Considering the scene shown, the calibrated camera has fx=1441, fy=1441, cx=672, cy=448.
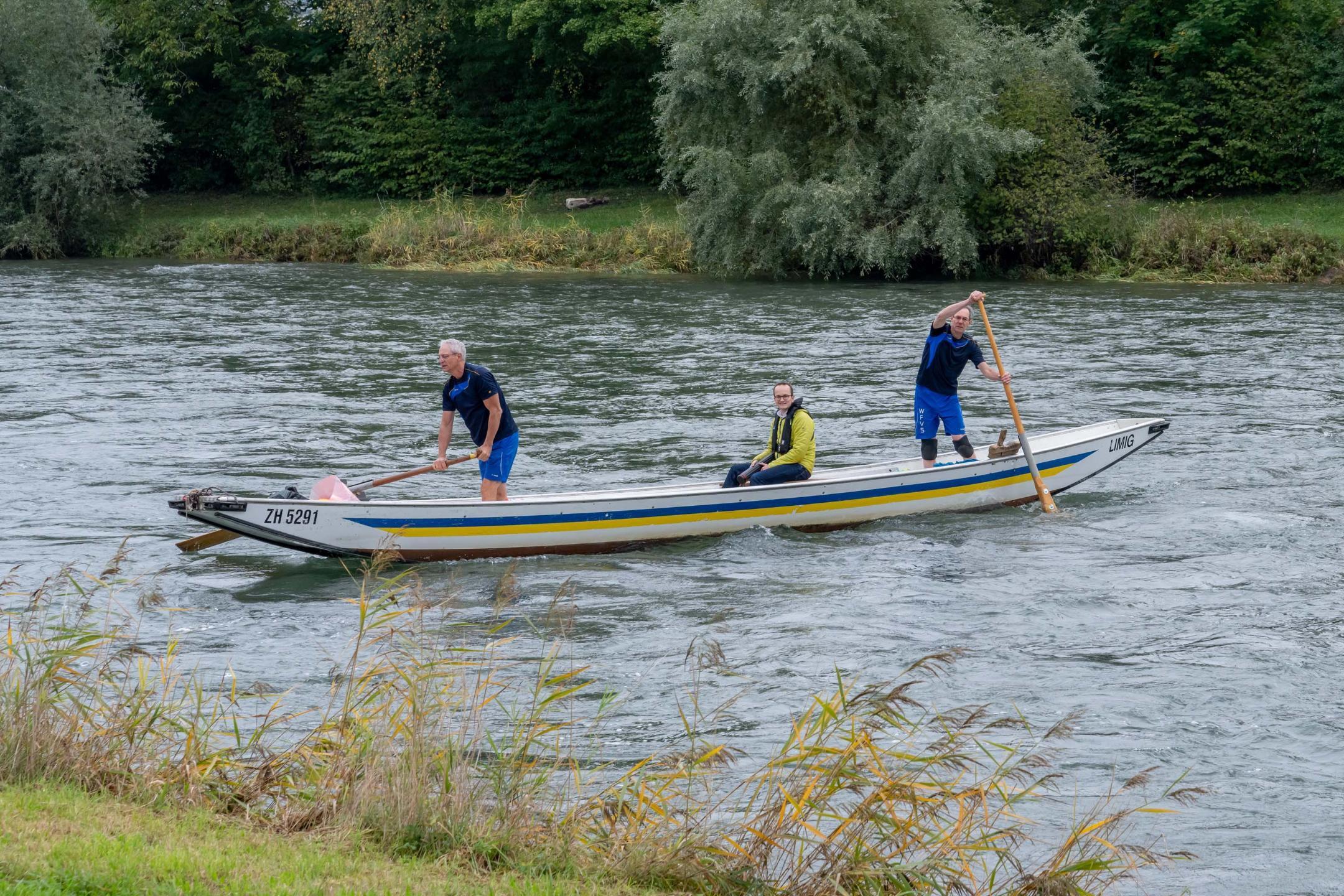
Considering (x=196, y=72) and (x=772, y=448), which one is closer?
(x=772, y=448)

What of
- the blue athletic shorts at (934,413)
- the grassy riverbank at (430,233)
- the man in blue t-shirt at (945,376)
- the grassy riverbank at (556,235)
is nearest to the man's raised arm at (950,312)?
the man in blue t-shirt at (945,376)

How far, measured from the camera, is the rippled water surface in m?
8.67

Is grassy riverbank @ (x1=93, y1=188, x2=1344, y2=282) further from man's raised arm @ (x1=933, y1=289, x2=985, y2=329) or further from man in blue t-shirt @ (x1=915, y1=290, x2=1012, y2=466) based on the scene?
man's raised arm @ (x1=933, y1=289, x2=985, y2=329)

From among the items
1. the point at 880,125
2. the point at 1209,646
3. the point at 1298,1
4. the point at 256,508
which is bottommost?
the point at 1209,646

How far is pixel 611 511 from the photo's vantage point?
488 inches

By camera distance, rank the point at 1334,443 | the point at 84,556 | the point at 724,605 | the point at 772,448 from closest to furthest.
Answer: the point at 724,605 → the point at 84,556 → the point at 772,448 → the point at 1334,443

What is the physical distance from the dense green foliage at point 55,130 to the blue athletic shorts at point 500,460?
113 feet

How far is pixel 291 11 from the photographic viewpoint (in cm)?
5441

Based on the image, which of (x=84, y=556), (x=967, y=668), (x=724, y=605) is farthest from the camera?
(x=84, y=556)

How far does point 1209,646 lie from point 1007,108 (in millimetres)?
26389

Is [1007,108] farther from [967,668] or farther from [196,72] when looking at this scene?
[196,72]

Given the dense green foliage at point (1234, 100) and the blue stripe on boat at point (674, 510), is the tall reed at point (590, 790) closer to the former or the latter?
the blue stripe on boat at point (674, 510)

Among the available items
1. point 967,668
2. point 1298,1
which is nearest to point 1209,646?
point 967,668

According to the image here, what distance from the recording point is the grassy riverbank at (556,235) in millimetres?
33125
